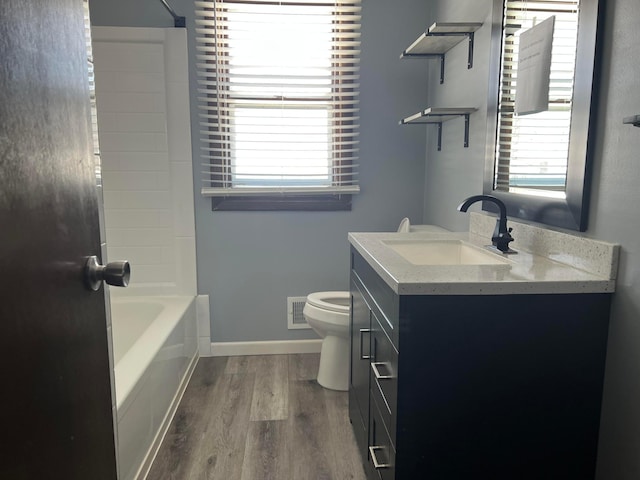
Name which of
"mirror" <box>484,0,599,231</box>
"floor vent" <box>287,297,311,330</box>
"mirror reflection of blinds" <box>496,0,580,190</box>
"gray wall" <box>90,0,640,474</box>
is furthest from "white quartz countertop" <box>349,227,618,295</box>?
"floor vent" <box>287,297,311,330</box>

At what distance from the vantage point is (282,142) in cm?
282

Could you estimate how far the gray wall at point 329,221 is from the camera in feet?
9.27

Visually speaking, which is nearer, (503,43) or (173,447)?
(503,43)

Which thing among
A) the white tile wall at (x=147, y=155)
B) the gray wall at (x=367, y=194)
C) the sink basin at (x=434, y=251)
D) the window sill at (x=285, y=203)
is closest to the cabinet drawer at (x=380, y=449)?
the sink basin at (x=434, y=251)

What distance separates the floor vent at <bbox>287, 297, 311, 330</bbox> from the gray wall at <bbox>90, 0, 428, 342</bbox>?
36 millimetres

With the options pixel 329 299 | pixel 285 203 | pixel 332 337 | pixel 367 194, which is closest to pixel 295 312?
pixel 329 299

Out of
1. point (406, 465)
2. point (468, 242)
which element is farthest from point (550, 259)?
point (406, 465)

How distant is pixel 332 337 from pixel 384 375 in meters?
1.12

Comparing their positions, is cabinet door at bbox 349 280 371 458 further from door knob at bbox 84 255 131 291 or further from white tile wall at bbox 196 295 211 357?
white tile wall at bbox 196 295 211 357

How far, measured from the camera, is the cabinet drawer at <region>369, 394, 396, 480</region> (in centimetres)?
132

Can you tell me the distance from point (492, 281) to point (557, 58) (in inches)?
28.4

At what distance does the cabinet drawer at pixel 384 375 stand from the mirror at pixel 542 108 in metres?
0.62

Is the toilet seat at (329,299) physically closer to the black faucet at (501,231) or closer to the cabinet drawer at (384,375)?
the cabinet drawer at (384,375)

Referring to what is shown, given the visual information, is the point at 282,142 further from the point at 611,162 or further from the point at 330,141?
the point at 611,162
